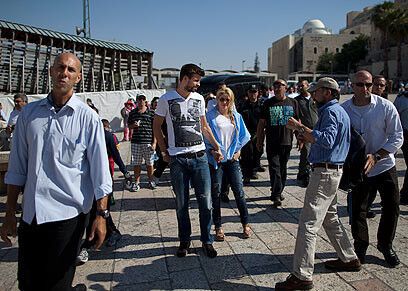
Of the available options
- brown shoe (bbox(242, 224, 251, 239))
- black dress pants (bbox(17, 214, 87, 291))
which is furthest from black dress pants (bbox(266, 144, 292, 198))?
Result: black dress pants (bbox(17, 214, 87, 291))

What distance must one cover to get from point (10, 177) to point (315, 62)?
9463 cm

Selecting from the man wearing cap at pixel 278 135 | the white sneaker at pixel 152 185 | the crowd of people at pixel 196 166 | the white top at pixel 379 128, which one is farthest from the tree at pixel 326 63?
the white top at pixel 379 128

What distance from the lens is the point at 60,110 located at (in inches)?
83.7

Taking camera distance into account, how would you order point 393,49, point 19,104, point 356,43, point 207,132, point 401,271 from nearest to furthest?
point 401,271 → point 207,132 → point 19,104 → point 393,49 → point 356,43

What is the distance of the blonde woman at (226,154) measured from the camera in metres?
4.18

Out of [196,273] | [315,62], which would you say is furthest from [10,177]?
[315,62]

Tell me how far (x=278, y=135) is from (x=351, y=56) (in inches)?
3072

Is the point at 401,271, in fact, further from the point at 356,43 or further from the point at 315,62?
the point at 315,62

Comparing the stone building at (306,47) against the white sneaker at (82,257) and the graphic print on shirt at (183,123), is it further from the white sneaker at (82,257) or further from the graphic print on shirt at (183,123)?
the white sneaker at (82,257)

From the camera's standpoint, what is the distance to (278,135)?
5.36m

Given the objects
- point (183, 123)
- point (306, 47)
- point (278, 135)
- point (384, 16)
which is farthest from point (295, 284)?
point (306, 47)

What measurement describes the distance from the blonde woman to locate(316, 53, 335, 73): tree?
268 ft

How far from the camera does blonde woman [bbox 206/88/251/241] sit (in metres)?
4.18

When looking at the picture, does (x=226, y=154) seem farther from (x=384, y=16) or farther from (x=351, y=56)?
(x=351, y=56)
